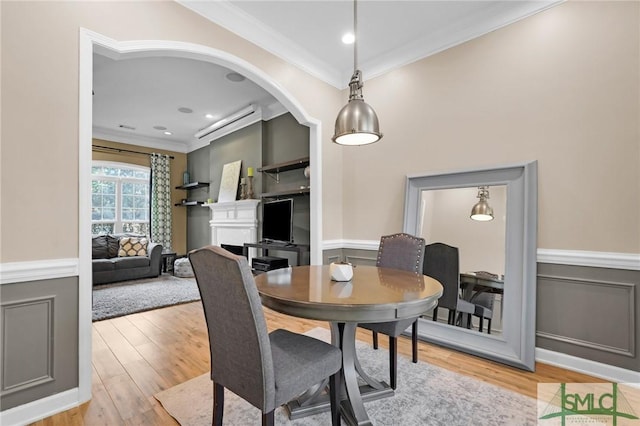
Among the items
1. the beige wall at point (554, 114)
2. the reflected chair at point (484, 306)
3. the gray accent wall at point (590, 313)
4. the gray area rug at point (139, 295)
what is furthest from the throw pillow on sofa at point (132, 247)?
the gray accent wall at point (590, 313)

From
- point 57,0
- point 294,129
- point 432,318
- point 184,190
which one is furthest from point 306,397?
point 184,190

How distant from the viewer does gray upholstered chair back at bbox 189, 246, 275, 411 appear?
118 centimetres

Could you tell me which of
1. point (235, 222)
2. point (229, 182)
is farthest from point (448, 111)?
point (229, 182)

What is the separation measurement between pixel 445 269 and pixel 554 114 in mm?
1546

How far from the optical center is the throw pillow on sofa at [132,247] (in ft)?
18.3

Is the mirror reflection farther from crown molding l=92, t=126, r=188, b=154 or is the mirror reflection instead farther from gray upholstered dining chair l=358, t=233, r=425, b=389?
crown molding l=92, t=126, r=188, b=154

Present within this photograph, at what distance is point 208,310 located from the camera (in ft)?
4.58

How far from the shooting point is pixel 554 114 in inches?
93.7

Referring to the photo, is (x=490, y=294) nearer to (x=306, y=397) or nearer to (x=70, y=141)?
(x=306, y=397)

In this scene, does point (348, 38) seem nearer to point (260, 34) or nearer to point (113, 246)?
point (260, 34)

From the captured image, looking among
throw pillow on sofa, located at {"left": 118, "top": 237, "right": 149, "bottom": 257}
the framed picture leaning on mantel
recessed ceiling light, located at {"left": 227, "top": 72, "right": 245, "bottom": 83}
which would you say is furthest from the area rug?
throw pillow on sofa, located at {"left": 118, "top": 237, "right": 149, "bottom": 257}

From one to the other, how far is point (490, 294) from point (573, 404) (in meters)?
0.89

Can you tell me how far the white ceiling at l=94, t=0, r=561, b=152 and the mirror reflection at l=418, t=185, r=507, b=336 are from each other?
5.02 ft

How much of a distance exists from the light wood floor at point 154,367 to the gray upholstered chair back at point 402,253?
30.8 inches
